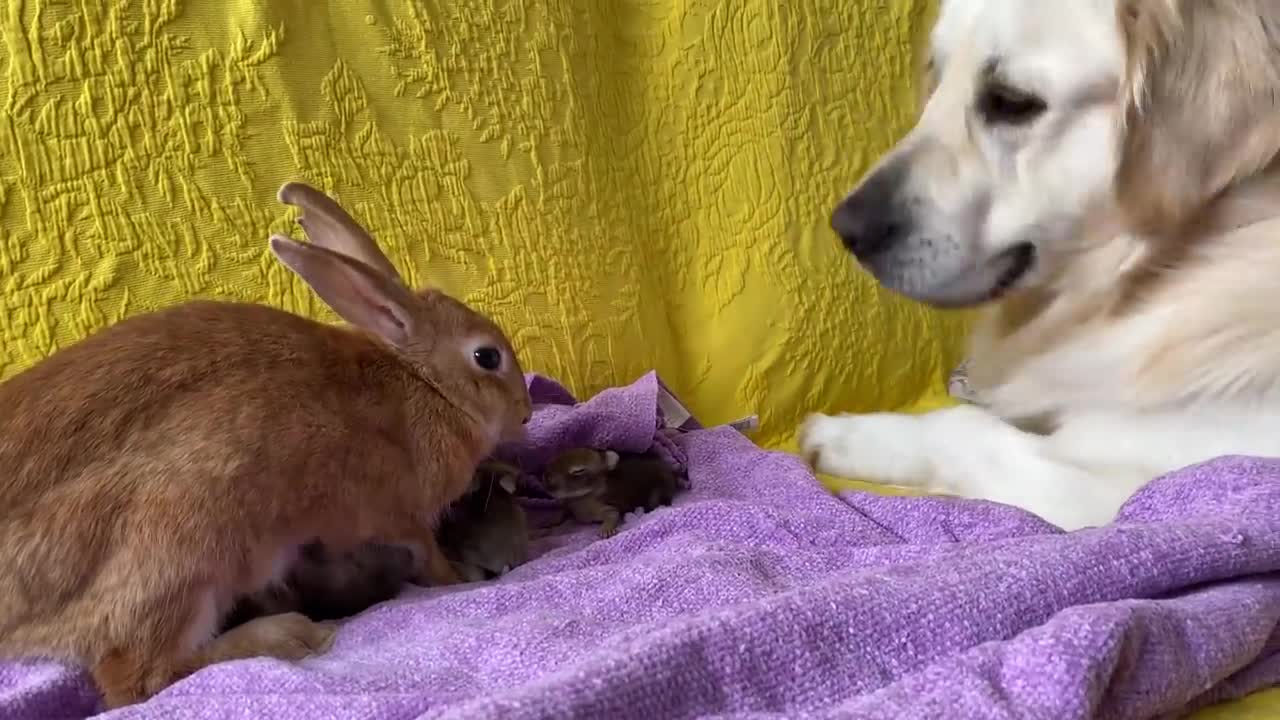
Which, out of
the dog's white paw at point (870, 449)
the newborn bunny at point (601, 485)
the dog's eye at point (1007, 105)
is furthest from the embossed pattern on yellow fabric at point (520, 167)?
the dog's eye at point (1007, 105)

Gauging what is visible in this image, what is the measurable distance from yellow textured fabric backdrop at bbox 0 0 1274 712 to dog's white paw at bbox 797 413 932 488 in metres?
0.20

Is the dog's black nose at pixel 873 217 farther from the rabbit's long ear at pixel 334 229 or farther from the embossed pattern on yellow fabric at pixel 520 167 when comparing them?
the rabbit's long ear at pixel 334 229

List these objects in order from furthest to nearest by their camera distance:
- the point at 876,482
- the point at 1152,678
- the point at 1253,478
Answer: the point at 876,482
the point at 1253,478
the point at 1152,678

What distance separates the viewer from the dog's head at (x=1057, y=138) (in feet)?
3.45

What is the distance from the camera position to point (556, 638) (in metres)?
0.79

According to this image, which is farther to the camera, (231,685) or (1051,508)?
(1051,508)

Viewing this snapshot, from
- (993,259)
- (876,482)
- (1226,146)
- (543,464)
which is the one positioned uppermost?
(1226,146)

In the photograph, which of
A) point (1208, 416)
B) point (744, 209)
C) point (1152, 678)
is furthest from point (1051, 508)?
point (744, 209)

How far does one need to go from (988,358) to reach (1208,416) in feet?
1.14

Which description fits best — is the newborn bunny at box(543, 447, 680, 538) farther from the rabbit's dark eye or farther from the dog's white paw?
the dog's white paw

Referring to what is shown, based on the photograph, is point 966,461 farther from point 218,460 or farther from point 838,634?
point 218,460

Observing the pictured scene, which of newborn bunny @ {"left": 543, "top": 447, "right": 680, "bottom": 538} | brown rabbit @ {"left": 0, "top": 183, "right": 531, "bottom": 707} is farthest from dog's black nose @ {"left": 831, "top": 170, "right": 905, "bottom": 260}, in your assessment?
brown rabbit @ {"left": 0, "top": 183, "right": 531, "bottom": 707}

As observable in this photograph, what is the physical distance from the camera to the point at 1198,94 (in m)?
1.06

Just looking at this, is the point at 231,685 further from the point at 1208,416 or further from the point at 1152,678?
the point at 1208,416
